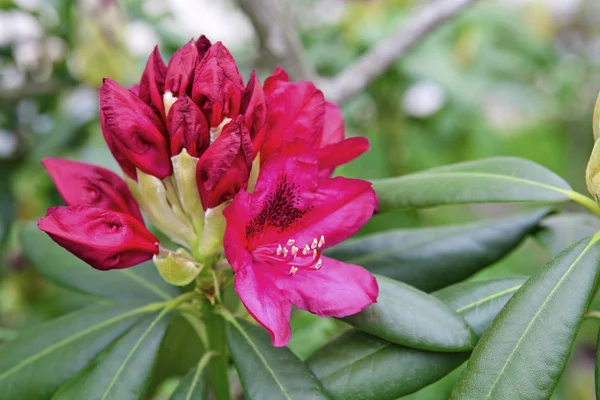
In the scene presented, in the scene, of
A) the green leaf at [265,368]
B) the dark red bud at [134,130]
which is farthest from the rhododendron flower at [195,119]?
the green leaf at [265,368]

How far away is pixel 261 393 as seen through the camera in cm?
57

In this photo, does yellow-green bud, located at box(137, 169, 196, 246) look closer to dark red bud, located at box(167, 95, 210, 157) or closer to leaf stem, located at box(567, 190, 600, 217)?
dark red bud, located at box(167, 95, 210, 157)

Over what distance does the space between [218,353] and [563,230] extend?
49 centimetres

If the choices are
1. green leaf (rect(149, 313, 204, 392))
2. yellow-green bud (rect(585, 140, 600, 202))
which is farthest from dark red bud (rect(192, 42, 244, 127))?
green leaf (rect(149, 313, 204, 392))

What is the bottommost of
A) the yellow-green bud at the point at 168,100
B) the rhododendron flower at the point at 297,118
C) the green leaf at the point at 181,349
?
the green leaf at the point at 181,349

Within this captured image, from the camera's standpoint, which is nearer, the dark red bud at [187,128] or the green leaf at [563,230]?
the dark red bud at [187,128]

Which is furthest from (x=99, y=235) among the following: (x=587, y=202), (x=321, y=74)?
(x=321, y=74)

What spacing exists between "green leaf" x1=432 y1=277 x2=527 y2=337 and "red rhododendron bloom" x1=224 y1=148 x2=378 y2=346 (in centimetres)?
13

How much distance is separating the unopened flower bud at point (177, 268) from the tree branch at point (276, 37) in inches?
28.0

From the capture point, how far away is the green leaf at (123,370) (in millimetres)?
605

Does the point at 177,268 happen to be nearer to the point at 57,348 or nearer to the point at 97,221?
the point at 97,221

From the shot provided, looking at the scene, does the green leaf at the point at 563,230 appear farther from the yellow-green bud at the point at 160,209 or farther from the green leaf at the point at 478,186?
the yellow-green bud at the point at 160,209

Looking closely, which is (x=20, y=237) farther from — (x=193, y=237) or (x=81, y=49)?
(x=81, y=49)

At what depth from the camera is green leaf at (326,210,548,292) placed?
751 millimetres
